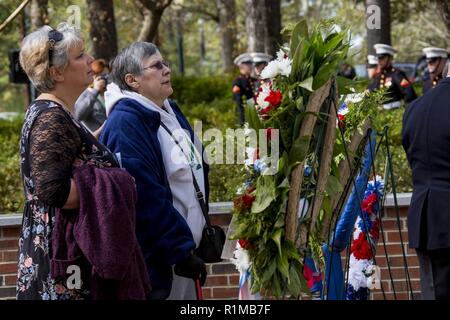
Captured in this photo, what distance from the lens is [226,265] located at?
24.2 ft

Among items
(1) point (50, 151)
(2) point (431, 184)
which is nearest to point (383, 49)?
(2) point (431, 184)

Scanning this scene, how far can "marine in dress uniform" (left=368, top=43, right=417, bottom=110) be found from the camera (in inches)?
523

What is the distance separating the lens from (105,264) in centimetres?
405

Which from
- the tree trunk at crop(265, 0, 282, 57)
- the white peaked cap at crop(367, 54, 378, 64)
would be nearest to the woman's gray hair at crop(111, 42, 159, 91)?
the white peaked cap at crop(367, 54, 378, 64)

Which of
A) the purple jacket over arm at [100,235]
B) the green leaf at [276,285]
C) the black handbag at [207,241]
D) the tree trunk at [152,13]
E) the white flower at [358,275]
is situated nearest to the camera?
the purple jacket over arm at [100,235]

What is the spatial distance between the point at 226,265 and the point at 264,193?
2.82m

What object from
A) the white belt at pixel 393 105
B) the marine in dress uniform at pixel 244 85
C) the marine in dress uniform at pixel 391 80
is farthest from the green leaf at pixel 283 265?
the marine in dress uniform at pixel 244 85

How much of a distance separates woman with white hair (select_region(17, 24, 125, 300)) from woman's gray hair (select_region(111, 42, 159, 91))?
2.31 feet

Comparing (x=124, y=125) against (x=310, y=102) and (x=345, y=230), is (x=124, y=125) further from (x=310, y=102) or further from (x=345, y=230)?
(x=345, y=230)

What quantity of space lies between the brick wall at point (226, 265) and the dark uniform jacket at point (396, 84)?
581 cm

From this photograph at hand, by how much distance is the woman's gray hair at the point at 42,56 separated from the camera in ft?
14.1

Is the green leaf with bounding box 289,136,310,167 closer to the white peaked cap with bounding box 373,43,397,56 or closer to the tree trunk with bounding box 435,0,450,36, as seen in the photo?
the white peaked cap with bounding box 373,43,397,56

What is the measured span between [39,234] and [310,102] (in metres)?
1.41

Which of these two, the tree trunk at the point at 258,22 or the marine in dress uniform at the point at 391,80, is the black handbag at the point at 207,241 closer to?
the marine in dress uniform at the point at 391,80
